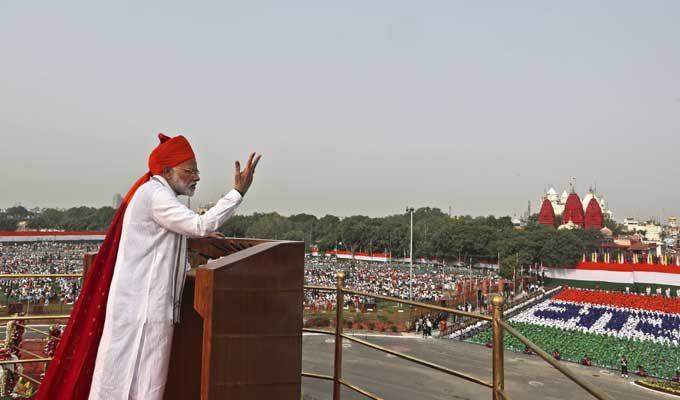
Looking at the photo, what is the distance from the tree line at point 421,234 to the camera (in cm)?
4994

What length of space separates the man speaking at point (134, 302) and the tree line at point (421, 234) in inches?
1918

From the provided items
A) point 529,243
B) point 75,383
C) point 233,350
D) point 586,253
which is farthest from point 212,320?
point 586,253

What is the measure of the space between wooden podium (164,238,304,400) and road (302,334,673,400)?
32.8 ft

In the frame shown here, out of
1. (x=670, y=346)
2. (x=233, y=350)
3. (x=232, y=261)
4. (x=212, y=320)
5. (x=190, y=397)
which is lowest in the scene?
(x=670, y=346)

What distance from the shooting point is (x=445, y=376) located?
16391 mm

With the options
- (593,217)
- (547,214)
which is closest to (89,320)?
(547,214)

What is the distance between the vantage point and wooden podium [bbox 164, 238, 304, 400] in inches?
78.7

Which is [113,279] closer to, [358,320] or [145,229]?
[145,229]

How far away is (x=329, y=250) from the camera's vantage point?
7744 centimetres

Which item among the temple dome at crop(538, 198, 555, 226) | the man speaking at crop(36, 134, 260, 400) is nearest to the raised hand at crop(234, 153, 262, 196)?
the man speaking at crop(36, 134, 260, 400)

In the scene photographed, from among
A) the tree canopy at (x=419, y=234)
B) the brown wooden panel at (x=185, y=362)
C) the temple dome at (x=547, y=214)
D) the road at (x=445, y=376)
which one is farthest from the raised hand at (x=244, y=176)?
the temple dome at (x=547, y=214)

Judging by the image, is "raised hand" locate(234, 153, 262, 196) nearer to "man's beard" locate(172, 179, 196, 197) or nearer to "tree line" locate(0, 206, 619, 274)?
"man's beard" locate(172, 179, 196, 197)

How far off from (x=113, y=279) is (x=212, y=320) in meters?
0.56

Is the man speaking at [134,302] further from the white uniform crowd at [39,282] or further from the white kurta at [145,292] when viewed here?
the white uniform crowd at [39,282]
